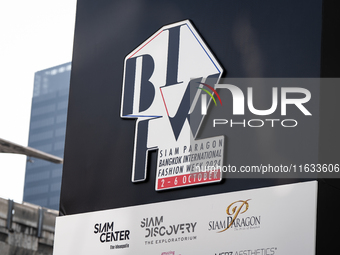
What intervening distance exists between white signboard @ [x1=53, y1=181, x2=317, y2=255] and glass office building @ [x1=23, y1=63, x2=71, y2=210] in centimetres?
7694

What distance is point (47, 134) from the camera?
3388 inches

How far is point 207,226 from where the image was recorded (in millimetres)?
5086

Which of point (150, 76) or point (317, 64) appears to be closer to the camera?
point (317, 64)

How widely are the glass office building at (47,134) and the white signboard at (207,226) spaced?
3029 inches

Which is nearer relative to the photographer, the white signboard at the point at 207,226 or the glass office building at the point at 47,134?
the white signboard at the point at 207,226

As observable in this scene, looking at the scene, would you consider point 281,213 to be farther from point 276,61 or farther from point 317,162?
point 276,61

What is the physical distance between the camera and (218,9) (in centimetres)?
561

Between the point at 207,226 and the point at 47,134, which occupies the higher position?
the point at 47,134

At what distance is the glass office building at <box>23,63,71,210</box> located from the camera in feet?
272

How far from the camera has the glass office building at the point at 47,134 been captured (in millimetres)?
82875

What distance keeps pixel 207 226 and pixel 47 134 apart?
8300 centimetres

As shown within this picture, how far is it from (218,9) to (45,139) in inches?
3256

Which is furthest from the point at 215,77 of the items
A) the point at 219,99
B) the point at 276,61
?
the point at 276,61

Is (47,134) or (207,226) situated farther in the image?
(47,134)
